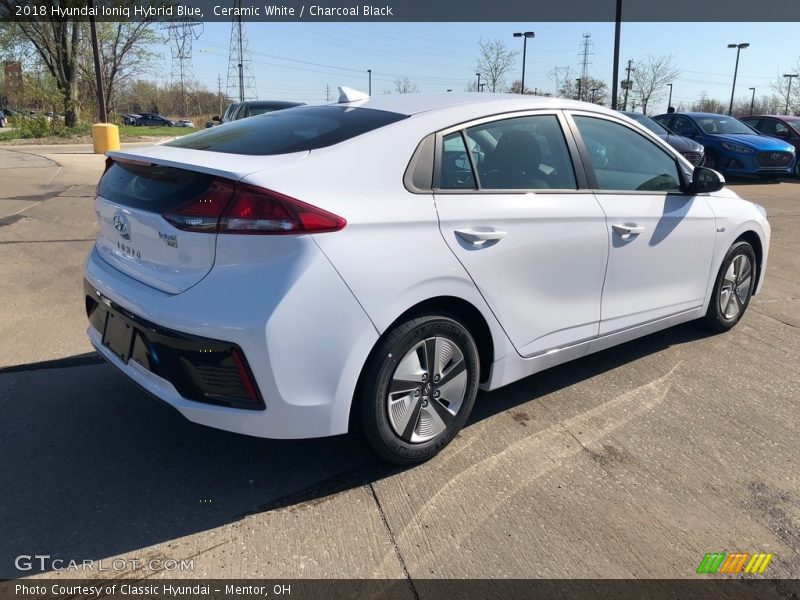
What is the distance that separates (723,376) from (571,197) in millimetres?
1728

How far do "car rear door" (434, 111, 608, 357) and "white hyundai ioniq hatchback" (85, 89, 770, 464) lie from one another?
1cm

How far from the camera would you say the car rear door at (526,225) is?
2916 millimetres

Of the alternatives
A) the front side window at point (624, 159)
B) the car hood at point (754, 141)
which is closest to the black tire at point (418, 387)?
the front side window at point (624, 159)

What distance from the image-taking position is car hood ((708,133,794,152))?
50.1ft

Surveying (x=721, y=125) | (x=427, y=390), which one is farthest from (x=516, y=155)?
(x=721, y=125)

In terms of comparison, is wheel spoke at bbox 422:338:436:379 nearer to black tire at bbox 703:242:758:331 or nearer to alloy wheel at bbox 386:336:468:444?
alloy wheel at bbox 386:336:468:444

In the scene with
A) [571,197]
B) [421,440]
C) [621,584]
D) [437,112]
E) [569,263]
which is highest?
[437,112]

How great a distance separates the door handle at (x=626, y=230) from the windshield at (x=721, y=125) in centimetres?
1425

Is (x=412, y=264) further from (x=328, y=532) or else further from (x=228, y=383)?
(x=328, y=532)

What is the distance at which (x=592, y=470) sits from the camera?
118 inches

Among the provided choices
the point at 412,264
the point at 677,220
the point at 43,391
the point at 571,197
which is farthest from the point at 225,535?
the point at 677,220

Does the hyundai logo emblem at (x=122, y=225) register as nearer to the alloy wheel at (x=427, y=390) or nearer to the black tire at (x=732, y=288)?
the alloy wheel at (x=427, y=390)

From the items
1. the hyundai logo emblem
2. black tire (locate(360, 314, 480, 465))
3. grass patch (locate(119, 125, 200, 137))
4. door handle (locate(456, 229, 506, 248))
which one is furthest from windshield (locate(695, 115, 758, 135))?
grass patch (locate(119, 125, 200, 137))

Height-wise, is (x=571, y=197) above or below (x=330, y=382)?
above
